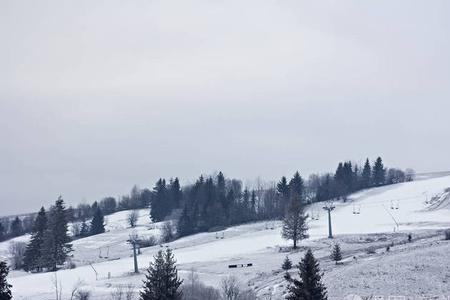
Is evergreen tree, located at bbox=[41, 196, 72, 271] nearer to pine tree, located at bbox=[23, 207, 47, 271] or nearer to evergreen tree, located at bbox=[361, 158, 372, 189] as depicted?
pine tree, located at bbox=[23, 207, 47, 271]

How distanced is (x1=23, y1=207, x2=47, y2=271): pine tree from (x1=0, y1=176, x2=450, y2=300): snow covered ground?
6.28 meters

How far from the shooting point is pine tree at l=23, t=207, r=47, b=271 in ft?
303

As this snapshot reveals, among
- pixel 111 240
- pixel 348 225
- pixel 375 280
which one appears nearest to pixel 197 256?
pixel 348 225

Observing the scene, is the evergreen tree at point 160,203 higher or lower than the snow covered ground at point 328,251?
higher

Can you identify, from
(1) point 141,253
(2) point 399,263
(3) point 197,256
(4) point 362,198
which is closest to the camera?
(2) point 399,263

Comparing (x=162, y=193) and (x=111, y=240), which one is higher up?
(x=162, y=193)

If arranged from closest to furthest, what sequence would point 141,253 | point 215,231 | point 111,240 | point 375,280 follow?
point 375,280 → point 141,253 → point 215,231 → point 111,240

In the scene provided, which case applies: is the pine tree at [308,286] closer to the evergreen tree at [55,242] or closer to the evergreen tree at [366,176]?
the evergreen tree at [55,242]

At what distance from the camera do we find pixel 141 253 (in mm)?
96938

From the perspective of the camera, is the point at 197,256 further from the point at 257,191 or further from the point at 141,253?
the point at 257,191

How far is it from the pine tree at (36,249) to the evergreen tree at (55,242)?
1.81 meters

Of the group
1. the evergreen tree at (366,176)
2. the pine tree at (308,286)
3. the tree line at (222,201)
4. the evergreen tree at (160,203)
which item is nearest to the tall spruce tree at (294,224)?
the tree line at (222,201)

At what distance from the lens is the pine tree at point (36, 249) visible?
9238 cm

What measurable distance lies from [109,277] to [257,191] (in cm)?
12194
